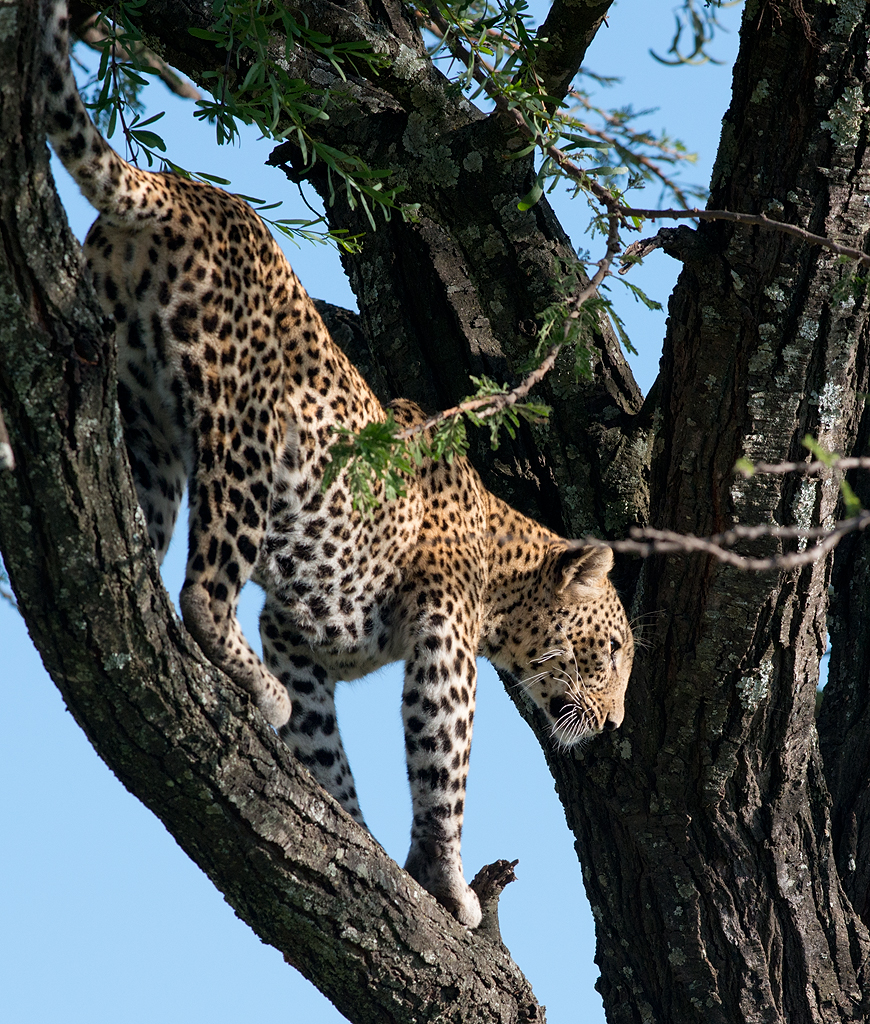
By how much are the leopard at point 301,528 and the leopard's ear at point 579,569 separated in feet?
0.04

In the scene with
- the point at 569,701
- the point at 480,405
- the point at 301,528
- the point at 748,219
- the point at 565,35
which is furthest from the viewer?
the point at 569,701

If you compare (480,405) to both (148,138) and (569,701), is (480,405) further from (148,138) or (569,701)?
(569,701)

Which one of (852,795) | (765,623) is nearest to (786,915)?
(852,795)

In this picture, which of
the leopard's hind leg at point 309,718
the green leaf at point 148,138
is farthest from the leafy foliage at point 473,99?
the leopard's hind leg at point 309,718

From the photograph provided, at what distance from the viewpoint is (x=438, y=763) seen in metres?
5.29

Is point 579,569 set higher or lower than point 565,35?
lower

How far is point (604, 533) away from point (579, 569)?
31 cm

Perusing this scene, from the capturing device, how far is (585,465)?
595cm

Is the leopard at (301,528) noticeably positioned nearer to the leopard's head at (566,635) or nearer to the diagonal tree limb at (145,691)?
the leopard's head at (566,635)

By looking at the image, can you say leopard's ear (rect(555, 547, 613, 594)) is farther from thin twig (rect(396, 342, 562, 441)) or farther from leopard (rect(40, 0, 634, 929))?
thin twig (rect(396, 342, 562, 441))

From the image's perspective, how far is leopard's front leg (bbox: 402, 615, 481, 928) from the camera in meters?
5.20

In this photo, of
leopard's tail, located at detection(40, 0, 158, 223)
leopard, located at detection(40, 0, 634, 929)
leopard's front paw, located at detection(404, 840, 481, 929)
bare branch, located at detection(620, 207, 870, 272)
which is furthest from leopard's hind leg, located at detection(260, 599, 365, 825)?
bare branch, located at detection(620, 207, 870, 272)

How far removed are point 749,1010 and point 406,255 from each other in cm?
399

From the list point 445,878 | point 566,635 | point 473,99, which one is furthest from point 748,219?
point 445,878
